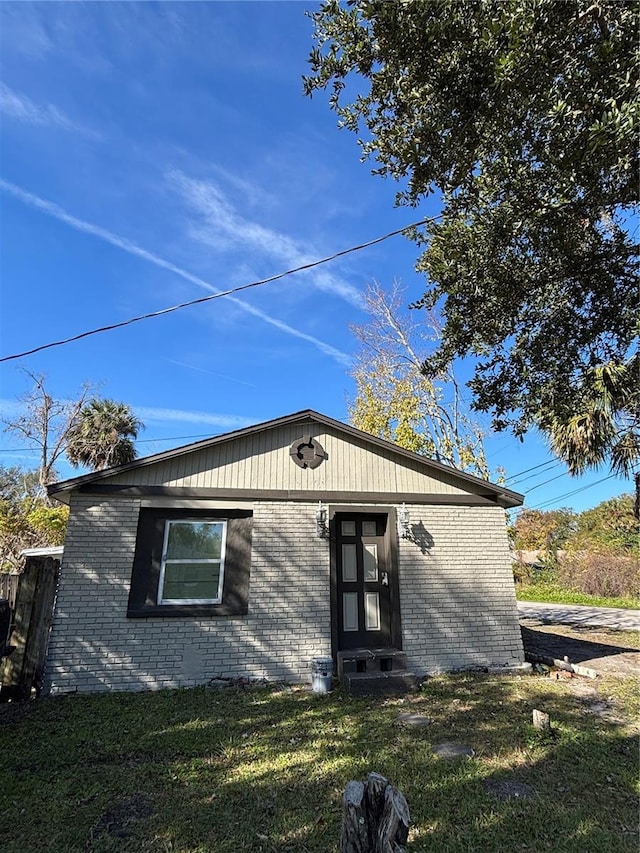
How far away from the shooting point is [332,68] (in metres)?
6.02

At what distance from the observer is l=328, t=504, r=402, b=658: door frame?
23.6 feet

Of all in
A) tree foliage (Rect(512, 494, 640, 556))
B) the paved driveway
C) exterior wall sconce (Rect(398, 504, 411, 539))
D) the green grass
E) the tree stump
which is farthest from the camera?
tree foliage (Rect(512, 494, 640, 556))

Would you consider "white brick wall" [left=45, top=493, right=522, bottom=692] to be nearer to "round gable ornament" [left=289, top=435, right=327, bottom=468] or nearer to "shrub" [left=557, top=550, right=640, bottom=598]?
"round gable ornament" [left=289, top=435, right=327, bottom=468]

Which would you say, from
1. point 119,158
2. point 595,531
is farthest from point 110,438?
point 595,531

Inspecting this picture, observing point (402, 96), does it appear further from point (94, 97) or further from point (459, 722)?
point (459, 722)

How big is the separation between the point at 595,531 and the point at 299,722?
85.6 feet

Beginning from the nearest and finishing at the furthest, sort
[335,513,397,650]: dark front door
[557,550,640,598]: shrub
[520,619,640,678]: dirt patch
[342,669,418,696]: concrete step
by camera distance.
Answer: [342,669,418,696]: concrete step
[335,513,397,650]: dark front door
[520,619,640,678]: dirt patch
[557,550,640,598]: shrub

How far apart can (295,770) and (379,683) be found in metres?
2.67

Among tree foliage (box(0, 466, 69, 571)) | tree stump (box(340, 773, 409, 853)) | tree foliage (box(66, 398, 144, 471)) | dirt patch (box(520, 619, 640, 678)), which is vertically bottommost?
dirt patch (box(520, 619, 640, 678))

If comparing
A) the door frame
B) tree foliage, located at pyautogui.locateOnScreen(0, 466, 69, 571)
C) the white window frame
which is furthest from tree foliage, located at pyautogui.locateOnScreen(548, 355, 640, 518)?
tree foliage, located at pyautogui.locateOnScreen(0, 466, 69, 571)

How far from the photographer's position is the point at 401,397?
19781 millimetres

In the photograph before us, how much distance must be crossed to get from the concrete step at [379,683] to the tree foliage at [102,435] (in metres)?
15.1

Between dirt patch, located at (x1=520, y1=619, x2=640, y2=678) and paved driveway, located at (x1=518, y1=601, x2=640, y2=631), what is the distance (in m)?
1.18

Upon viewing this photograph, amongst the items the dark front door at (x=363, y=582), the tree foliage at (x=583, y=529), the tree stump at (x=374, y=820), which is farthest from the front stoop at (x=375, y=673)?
the tree foliage at (x=583, y=529)
